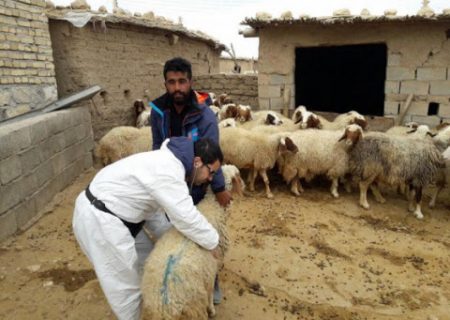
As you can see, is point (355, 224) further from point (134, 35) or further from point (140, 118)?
point (134, 35)

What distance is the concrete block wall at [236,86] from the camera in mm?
11016

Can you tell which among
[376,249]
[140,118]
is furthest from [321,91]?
[376,249]

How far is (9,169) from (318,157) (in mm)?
5060

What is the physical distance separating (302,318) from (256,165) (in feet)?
12.0

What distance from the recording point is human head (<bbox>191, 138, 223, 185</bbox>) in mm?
2426

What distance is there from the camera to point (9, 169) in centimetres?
458

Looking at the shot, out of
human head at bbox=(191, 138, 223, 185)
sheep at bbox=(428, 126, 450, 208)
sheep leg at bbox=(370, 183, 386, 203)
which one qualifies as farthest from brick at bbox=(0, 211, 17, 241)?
sheep at bbox=(428, 126, 450, 208)

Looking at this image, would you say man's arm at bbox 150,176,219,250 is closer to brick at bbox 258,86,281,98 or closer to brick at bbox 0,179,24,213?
brick at bbox 0,179,24,213

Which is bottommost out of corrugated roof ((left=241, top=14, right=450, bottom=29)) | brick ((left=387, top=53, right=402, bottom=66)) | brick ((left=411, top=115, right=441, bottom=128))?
brick ((left=411, top=115, right=441, bottom=128))

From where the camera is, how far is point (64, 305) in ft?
11.3

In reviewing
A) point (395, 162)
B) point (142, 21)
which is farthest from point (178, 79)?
point (142, 21)

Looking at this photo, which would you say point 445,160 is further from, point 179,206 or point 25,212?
point 25,212

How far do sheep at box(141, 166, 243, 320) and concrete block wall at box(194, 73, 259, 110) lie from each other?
876cm

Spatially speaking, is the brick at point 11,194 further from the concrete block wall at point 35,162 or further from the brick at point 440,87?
the brick at point 440,87
